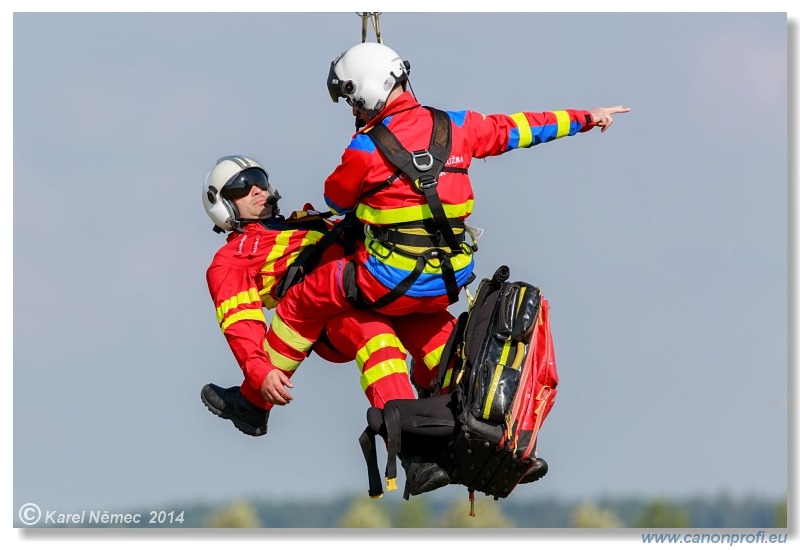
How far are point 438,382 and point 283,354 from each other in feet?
3.79

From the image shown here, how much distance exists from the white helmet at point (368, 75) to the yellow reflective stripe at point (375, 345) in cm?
152

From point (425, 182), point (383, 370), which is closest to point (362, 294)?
point (383, 370)

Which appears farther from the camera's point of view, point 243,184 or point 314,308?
point 243,184

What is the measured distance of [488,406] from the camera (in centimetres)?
1211

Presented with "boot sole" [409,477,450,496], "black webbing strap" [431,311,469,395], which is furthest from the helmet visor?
"boot sole" [409,477,450,496]

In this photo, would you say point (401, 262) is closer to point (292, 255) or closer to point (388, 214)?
point (388, 214)

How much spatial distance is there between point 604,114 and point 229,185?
9.13 ft

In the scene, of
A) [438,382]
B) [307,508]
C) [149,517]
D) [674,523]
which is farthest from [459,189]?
[307,508]

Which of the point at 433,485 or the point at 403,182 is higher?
the point at 403,182

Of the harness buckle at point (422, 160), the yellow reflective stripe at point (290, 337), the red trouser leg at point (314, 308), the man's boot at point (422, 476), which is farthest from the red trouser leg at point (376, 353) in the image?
the harness buckle at point (422, 160)

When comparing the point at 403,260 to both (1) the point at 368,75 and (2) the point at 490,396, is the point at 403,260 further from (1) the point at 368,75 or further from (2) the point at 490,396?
(1) the point at 368,75

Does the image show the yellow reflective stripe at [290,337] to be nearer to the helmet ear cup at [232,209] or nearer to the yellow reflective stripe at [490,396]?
the helmet ear cup at [232,209]

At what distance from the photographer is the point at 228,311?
43.5 feet

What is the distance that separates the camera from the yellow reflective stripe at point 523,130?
41.5ft
